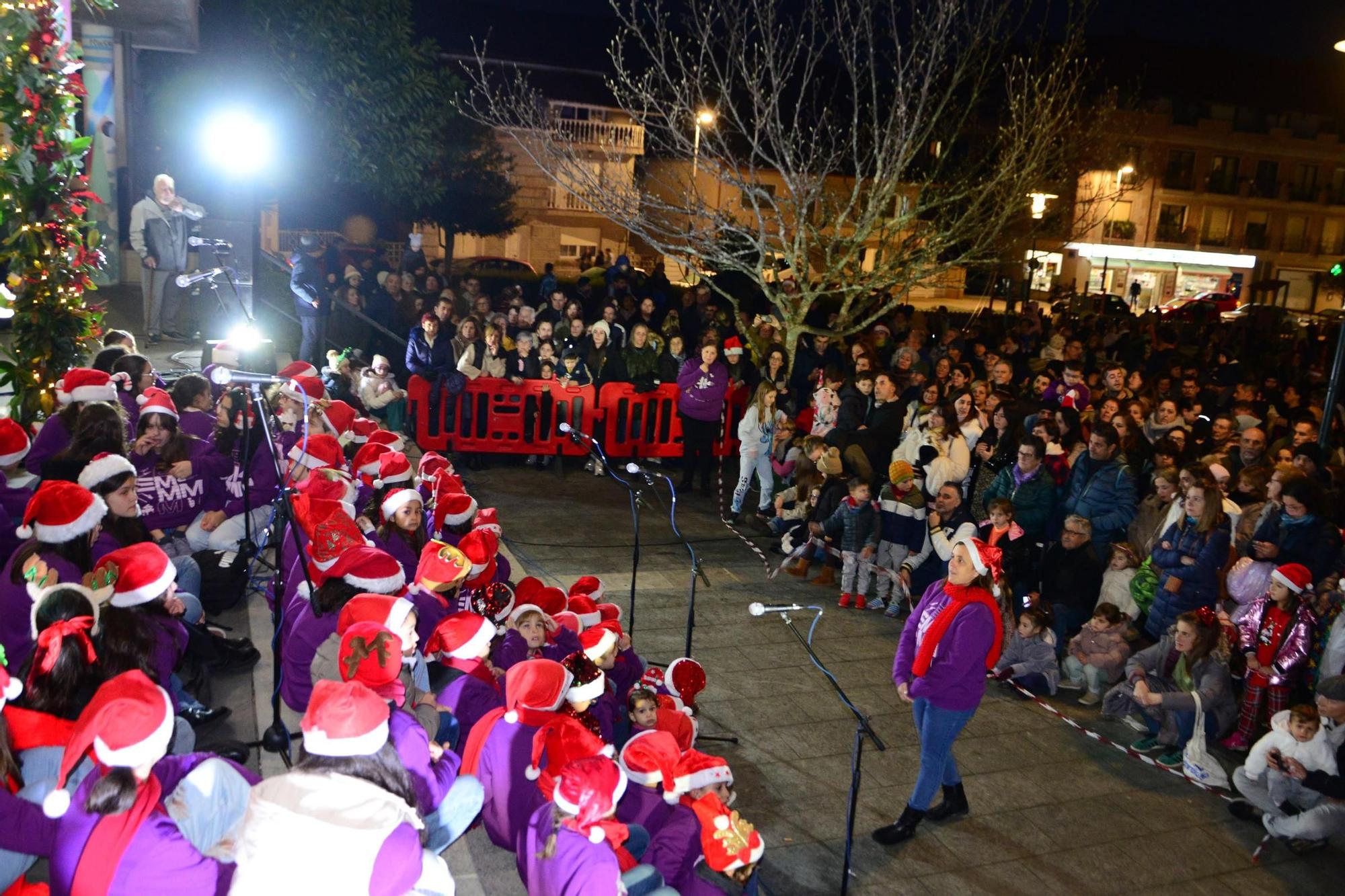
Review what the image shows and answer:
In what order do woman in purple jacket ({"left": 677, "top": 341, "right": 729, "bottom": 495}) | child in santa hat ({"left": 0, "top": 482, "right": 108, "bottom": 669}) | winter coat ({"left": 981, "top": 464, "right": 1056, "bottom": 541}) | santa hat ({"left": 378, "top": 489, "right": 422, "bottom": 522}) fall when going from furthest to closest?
woman in purple jacket ({"left": 677, "top": 341, "right": 729, "bottom": 495}) → winter coat ({"left": 981, "top": 464, "right": 1056, "bottom": 541}) → santa hat ({"left": 378, "top": 489, "right": 422, "bottom": 522}) → child in santa hat ({"left": 0, "top": 482, "right": 108, "bottom": 669})

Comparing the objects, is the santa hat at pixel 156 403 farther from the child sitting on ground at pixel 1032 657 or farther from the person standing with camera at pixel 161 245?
the child sitting on ground at pixel 1032 657

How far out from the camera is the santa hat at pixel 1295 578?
251 inches

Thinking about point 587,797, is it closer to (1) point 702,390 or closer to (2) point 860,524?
(2) point 860,524

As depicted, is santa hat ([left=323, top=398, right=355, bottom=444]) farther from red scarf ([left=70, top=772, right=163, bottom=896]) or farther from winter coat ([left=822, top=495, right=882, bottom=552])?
red scarf ([left=70, top=772, right=163, bottom=896])

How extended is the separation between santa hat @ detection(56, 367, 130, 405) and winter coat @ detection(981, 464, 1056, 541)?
6663 mm

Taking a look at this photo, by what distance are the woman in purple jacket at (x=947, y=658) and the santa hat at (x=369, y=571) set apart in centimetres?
260

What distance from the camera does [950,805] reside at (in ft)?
18.4

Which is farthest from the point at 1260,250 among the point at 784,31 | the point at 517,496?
the point at 517,496

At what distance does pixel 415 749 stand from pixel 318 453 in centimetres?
370

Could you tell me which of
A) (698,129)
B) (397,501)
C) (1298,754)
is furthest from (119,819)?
(698,129)

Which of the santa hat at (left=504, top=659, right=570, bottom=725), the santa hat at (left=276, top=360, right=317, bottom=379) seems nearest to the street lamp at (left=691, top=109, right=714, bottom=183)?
the santa hat at (left=276, top=360, right=317, bottom=379)

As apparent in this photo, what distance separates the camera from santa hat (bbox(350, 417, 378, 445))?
8516 mm

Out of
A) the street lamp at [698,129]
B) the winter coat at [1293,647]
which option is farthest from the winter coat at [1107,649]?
the street lamp at [698,129]

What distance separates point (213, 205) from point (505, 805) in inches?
448
